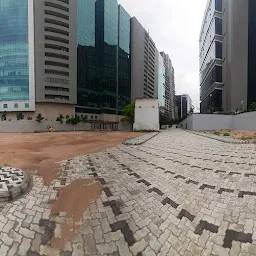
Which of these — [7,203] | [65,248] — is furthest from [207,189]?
[7,203]

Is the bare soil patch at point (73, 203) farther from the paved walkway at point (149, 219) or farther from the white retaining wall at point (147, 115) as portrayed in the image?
the white retaining wall at point (147, 115)

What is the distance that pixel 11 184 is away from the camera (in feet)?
18.8

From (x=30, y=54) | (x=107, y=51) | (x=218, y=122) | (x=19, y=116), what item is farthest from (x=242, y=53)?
(x=19, y=116)

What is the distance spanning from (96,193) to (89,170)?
2.54 m

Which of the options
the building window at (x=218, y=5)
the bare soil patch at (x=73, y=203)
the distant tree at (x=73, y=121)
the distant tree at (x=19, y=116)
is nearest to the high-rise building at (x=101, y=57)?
the distant tree at (x=73, y=121)

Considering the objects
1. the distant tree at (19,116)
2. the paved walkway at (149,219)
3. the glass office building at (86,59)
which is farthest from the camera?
the glass office building at (86,59)

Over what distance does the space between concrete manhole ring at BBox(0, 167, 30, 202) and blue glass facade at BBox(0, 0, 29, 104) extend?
2306 inches

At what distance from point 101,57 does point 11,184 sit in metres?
76.1

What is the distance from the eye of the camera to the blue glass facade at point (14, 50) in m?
A: 59.1

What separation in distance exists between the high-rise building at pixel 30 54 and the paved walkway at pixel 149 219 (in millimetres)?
58979

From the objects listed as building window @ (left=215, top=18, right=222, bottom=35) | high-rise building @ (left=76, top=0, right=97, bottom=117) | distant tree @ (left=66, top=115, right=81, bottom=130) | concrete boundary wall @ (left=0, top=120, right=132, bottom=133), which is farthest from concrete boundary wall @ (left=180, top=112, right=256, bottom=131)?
high-rise building @ (left=76, top=0, right=97, bottom=117)

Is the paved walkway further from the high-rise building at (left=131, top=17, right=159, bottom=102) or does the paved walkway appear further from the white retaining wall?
the high-rise building at (left=131, top=17, right=159, bottom=102)

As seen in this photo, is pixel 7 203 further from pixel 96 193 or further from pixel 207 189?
pixel 207 189

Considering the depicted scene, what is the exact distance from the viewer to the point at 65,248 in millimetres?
3555
